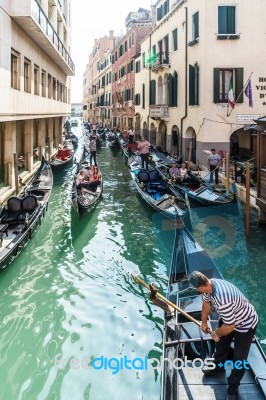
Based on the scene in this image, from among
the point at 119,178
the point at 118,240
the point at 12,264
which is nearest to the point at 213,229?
the point at 118,240

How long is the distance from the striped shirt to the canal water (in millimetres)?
1433

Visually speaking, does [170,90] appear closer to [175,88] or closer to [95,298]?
[175,88]

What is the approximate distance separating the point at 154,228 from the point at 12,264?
13.0 feet

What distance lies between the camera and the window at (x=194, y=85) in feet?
52.5

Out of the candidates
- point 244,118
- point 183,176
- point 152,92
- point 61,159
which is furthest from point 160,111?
point 183,176

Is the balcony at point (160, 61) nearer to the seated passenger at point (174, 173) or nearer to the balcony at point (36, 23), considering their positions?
the balcony at point (36, 23)

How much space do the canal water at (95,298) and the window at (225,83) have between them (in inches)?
231

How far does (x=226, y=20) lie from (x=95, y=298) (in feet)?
42.7

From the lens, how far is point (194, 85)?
1628 cm

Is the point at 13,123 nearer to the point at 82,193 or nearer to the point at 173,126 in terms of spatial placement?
the point at 82,193

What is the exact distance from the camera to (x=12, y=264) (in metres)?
7.29

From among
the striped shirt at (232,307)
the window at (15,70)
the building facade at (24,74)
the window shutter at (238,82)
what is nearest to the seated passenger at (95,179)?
the building facade at (24,74)

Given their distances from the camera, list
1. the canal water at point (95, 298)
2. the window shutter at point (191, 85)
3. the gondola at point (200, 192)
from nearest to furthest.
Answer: the canal water at point (95, 298) → the gondola at point (200, 192) → the window shutter at point (191, 85)

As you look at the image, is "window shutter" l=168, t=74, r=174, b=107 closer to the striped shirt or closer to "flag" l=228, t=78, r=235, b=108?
"flag" l=228, t=78, r=235, b=108
